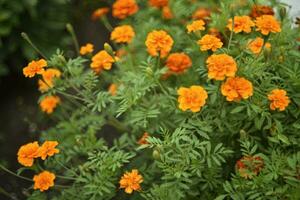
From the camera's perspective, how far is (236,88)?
5.38 feet

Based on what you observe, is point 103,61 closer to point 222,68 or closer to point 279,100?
point 222,68

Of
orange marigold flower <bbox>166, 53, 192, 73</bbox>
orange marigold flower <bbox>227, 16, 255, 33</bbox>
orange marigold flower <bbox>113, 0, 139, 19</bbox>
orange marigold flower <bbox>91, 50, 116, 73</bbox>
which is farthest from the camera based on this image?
orange marigold flower <bbox>113, 0, 139, 19</bbox>

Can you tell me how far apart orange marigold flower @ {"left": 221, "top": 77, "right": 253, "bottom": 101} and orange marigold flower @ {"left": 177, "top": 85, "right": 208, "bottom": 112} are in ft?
0.26

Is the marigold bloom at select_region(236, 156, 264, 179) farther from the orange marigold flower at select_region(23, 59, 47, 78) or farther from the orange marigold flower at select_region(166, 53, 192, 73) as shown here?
the orange marigold flower at select_region(23, 59, 47, 78)

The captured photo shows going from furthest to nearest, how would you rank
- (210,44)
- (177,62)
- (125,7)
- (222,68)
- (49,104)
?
(49,104) → (125,7) → (177,62) → (210,44) → (222,68)

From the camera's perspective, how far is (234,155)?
197 centimetres

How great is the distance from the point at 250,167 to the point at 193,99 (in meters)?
0.33

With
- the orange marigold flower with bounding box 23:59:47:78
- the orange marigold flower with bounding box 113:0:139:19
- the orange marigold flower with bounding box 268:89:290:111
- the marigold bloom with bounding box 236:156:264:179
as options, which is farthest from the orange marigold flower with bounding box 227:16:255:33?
the orange marigold flower with bounding box 23:59:47:78

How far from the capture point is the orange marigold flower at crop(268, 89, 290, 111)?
1693 millimetres

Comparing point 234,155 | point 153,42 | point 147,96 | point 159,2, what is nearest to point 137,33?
point 159,2

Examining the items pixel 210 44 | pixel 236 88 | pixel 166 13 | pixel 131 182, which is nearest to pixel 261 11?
pixel 210 44

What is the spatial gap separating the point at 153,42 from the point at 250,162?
608mm

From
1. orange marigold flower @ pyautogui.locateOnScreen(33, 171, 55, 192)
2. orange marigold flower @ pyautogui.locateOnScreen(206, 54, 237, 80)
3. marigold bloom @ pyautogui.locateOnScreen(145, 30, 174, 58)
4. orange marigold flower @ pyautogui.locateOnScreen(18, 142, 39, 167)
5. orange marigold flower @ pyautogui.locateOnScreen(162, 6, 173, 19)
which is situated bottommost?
orange marigold flower @ pyautogui.locateOnScreen(33, 171, 55, 192)

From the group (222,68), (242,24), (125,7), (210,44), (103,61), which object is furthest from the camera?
(125,7)
